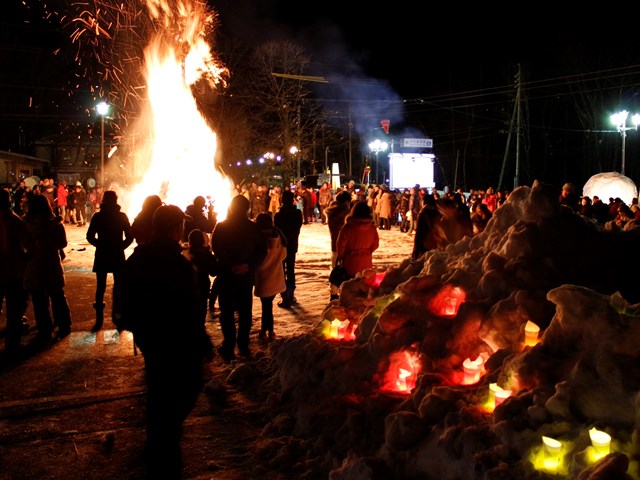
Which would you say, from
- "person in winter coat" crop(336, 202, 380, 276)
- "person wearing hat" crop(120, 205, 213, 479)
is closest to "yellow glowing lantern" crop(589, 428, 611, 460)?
"person wearing hat" crop(120, 205, 213, 479)

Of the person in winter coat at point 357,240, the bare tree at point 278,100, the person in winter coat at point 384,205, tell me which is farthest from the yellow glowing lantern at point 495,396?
the bare tree at point 278,100

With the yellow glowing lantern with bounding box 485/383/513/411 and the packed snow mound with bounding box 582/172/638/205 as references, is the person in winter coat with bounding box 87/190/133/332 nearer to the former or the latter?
the yellow glowing lantern with bounding box 485/383/513/411

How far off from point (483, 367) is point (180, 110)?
715 inches

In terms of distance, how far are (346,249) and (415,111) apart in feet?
155

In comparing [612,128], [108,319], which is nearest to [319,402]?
[108,319]

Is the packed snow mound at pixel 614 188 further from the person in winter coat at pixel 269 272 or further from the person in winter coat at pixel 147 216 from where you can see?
the person in winter coat at pixel 147 216

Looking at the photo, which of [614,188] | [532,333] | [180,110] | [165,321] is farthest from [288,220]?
[614,188]

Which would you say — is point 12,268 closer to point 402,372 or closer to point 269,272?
point 269,272

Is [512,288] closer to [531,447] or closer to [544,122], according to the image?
[531,447]

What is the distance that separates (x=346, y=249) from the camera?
8.70 metres

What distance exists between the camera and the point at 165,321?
13.8 feet

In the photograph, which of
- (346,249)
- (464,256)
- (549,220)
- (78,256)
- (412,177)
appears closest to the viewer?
(549,220)

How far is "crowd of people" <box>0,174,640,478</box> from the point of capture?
13.9ft

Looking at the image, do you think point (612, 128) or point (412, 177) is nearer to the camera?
point (412, 177)
